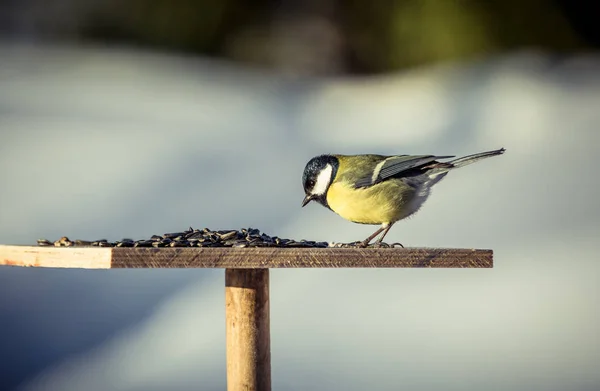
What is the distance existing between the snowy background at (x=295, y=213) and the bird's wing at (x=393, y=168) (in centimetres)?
158

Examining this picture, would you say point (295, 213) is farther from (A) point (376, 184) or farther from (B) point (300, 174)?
(A) point (376, 184)

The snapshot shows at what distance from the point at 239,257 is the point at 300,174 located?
304 cm

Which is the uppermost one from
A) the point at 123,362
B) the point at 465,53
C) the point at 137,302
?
the point at 465,53

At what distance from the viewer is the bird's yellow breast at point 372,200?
2516 millimetres

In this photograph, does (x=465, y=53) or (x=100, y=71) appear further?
(x=100, y=71)

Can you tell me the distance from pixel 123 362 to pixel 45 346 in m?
0.37

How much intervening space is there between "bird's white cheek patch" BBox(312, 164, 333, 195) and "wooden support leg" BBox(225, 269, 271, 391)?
39 centimetres

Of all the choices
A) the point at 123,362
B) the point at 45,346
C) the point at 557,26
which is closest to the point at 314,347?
the point at 123,362

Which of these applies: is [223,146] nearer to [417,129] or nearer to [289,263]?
[417,129]

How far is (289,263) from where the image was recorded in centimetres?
203

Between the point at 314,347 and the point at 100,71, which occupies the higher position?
the point at 100,71

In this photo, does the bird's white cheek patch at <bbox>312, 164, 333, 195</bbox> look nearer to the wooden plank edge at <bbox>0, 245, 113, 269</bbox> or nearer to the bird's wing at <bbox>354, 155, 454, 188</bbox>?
the bird's wing at <bbox>354, 155, 454, 188</bbox>

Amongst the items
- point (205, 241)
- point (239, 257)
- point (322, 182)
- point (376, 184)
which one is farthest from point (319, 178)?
point (239, 257)

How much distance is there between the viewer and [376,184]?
8.32 feet
